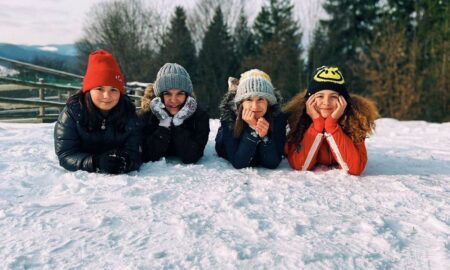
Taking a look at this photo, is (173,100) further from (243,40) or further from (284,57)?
(243,40)

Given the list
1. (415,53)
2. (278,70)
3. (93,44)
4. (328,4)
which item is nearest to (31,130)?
(415,53)

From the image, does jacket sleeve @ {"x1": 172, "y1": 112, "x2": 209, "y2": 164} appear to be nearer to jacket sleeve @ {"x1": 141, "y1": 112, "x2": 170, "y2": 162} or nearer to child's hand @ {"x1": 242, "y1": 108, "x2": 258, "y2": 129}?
jacket sleeve @ {"x1": 141, "y1": 112, "x2": 170, "y2": 162}

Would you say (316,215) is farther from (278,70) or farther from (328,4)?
(328,4)

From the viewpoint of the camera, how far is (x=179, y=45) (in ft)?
101

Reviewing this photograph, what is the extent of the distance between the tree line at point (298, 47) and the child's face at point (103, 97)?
18.7 metres

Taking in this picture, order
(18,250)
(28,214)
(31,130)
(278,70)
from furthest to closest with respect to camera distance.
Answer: (278,70) → (31,130) → (28,214) → (18,250)

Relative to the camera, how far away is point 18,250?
72.6 inches

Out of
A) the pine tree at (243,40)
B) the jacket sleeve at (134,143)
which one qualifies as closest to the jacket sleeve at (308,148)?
the jacket sleeve at (134,143)

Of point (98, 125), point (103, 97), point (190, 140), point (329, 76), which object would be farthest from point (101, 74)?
point (329, 76)

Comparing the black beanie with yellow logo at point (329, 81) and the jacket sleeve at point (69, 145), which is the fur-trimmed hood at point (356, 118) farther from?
the jacket sleeve at point (69, 145)

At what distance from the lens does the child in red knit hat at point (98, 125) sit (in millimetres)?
3115

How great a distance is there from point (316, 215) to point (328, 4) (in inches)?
1082

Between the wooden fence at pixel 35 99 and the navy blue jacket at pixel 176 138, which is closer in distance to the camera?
the navy blue jacket at pixel 176 138

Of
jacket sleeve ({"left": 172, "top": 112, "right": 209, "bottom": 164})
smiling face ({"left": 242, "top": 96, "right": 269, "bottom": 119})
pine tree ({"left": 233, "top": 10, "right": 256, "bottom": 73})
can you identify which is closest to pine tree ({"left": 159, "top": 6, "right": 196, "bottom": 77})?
pine tree ({"left": 233, "top": 10, "right": 256, "bottom": 73})
